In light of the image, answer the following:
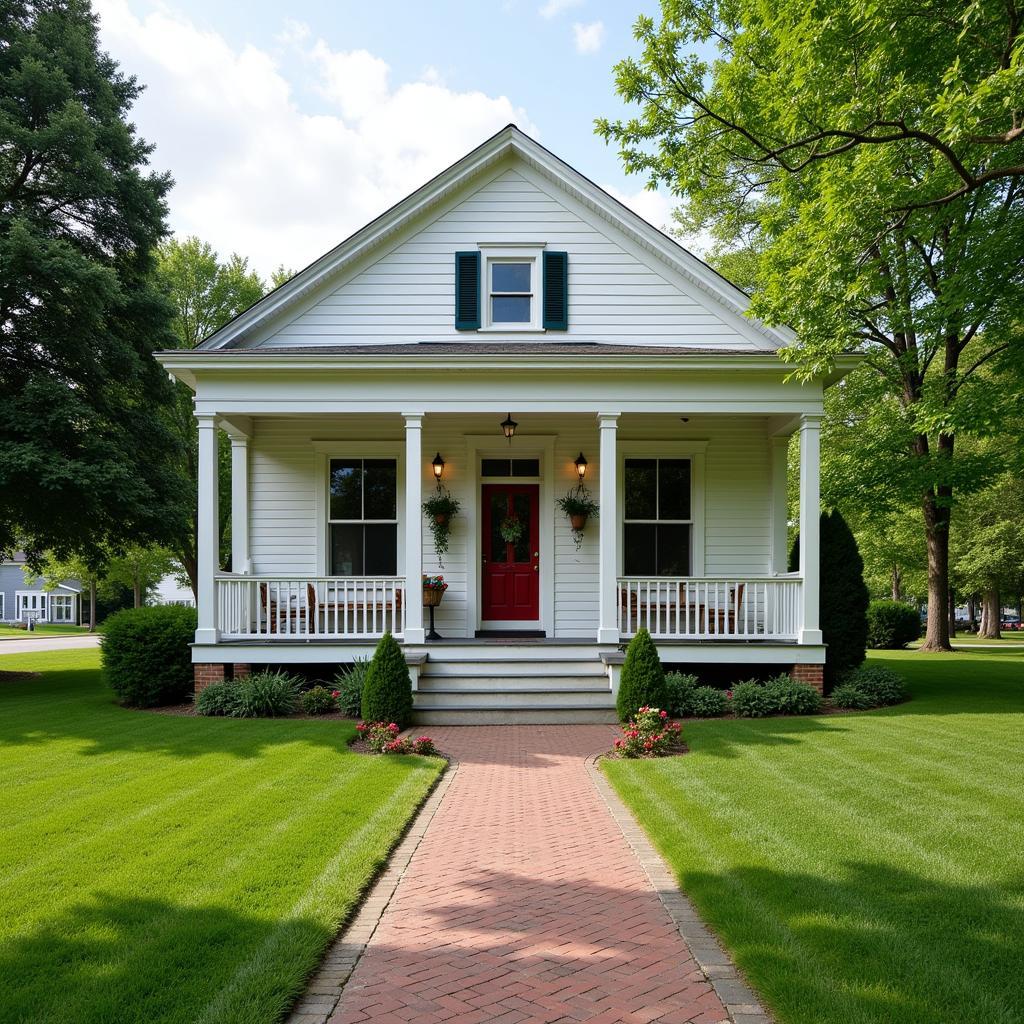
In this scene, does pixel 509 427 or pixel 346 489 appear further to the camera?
pixel 346 489

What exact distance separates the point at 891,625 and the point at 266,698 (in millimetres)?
19102

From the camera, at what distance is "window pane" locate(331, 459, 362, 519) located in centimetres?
1254

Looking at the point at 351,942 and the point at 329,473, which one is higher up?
the point at 329,473

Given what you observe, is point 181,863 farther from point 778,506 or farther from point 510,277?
point 778,506

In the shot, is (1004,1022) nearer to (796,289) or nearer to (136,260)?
(796,289)

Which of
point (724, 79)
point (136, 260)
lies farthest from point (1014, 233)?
point (136, 260)

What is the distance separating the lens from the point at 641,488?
41.3ft

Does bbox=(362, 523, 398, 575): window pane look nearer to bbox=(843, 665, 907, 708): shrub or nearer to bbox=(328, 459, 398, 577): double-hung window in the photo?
bbox=(328, 459, 398, 577): double-hung window

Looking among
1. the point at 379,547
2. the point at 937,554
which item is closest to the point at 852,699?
the point at 379,547

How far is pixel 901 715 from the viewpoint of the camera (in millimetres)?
9805

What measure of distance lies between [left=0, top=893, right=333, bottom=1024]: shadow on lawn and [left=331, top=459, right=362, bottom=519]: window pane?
8745 mm

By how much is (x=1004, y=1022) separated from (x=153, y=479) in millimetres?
15435

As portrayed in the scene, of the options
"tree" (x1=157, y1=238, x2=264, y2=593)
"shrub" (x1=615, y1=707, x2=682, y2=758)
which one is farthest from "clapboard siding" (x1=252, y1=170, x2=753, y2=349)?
"tree" (x1=157, y1=238, x2=264, y2=593)

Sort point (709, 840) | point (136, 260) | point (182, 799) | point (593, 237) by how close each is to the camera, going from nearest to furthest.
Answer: point (709, 840), point (182, 799), point (593, 237), point (136, 260)
